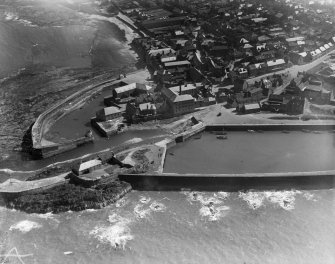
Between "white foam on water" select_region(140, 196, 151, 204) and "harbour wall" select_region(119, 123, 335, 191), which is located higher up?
"harbour wall" select_region(119, 123, 335, 191)

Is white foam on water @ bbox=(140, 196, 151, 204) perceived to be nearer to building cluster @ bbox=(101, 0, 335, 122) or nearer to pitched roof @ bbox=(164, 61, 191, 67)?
building cluster @ bbox=(101, 0, 335, 122)

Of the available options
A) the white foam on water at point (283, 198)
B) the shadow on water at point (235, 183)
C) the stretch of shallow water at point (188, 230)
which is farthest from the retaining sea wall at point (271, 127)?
the white foam on water at point (283, 198)

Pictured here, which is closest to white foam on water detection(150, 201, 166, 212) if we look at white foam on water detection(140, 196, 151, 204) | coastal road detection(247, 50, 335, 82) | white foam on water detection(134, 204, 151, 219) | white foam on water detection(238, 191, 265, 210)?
white foam on water detection(134, 204, 151, 219)

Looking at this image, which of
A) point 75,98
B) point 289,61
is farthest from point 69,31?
point 289,61

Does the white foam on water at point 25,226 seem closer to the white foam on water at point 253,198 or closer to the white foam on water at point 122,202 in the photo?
the white foam on water at point 122,202

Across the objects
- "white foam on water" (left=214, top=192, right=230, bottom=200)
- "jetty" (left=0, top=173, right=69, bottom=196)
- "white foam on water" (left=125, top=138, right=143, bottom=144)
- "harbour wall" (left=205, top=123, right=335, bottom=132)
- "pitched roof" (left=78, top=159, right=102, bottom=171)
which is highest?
"harbour wall" (left=205, top=123, right=335, bottom=132)

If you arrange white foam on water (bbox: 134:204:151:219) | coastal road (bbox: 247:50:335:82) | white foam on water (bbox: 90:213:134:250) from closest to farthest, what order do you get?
white foam on water (bbox: 90:213:134:250) → white foam on water (bbox: 134:204:151:219) → coastal road (bbox: 247:50:335:82)

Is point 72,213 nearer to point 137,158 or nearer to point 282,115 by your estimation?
point 137,158
